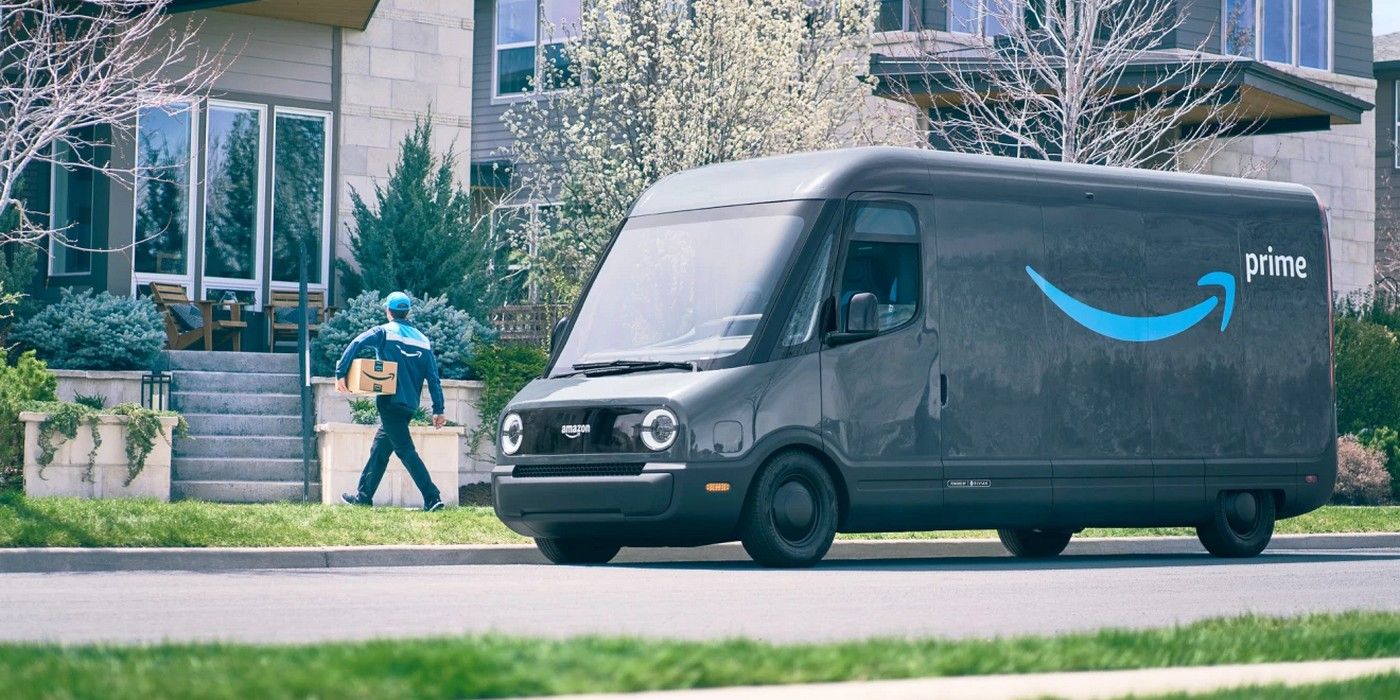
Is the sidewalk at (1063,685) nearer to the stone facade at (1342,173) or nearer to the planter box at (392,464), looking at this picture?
the planter box at (392,464)

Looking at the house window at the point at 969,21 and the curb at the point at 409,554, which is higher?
the house window at the point at 969,21

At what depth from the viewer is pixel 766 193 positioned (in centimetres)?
1446

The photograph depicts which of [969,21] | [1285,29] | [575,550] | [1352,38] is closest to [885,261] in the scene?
[575,550]

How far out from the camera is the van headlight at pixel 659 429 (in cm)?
1343

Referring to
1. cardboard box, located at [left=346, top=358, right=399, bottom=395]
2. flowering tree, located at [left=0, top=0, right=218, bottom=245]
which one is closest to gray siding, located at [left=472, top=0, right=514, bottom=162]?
flowering tree, located at [left=0, top=0, right=218, bottom=245]

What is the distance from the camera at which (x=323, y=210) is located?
2486 centimetres

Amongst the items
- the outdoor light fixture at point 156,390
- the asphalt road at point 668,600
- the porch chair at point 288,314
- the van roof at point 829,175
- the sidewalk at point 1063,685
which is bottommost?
the asphalt road at point 668,600

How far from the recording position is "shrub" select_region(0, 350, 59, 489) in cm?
1852

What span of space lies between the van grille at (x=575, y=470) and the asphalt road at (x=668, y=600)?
2.20 feet

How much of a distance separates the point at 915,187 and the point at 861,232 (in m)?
0.65

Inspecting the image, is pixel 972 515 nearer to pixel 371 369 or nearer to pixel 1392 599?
pixel 1392 599

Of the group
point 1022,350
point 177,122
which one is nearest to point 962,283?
point 1022,350

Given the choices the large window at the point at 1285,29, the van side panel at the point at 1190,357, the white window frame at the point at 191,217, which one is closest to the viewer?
the van side panel at the point at 1190,357

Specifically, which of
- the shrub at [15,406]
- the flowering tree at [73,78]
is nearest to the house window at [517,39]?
the flowering tree at [73,78]
